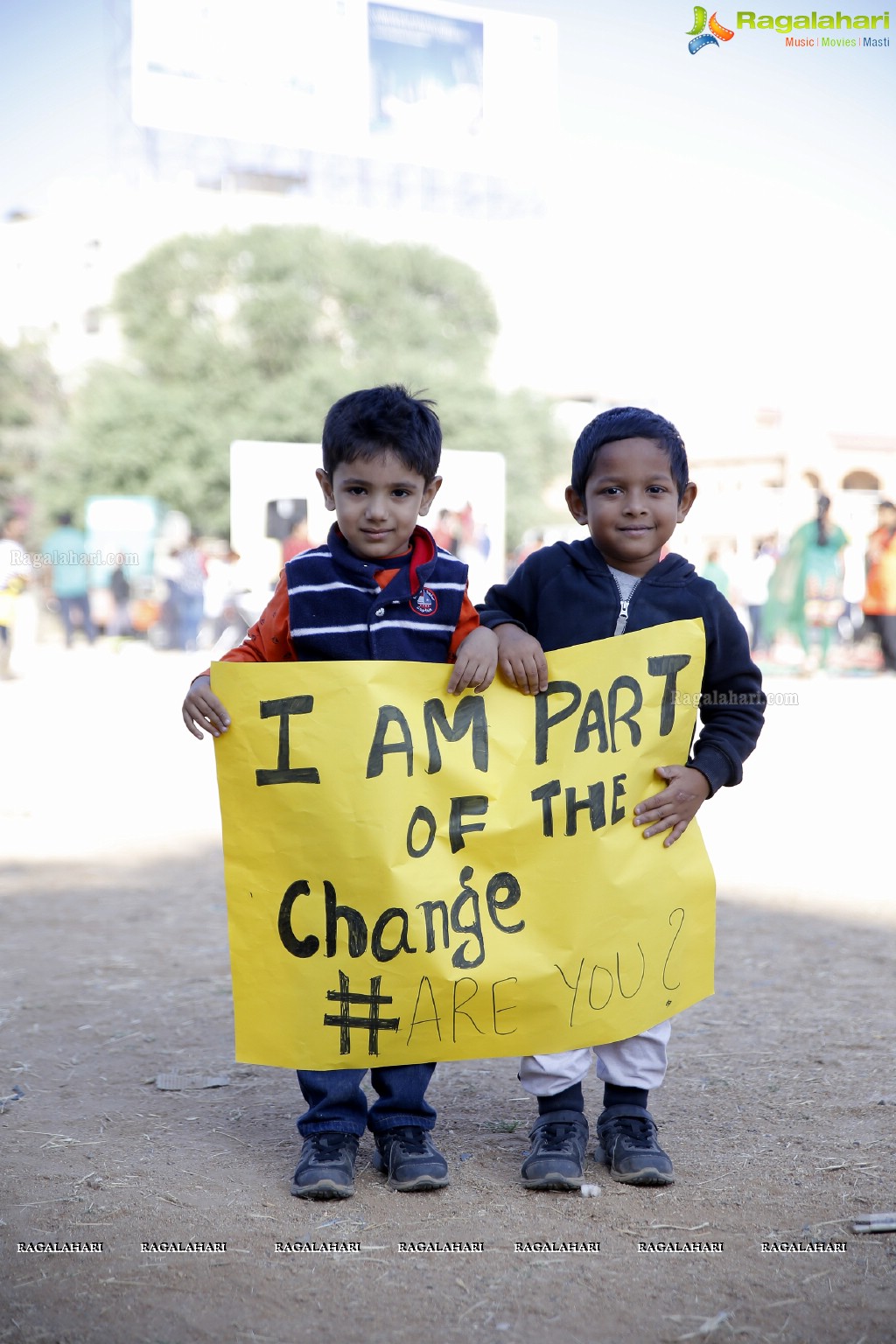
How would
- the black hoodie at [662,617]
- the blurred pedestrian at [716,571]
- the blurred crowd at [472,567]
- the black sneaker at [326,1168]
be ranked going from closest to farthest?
the black sneaker at [326,1168]
the black hoodie at [662,617]
the blurred crowd at [472,567]
the blurred pedestrian at [716,571]

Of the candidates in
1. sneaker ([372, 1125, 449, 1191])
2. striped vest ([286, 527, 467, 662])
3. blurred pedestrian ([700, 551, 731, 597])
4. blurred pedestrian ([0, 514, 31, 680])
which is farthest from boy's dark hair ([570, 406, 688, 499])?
blurred pedestrian ([700, 551, 731, 597])

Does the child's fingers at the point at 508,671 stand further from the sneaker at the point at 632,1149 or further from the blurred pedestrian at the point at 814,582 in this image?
the blurred pedestrian at the point at 814,582

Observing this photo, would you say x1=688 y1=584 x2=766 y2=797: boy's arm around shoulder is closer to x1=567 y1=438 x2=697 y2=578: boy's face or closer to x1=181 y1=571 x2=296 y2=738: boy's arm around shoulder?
x1=567 y1=438 x2=697 y2=578: boy's face

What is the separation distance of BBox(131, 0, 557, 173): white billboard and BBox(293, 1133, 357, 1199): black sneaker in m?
42.6

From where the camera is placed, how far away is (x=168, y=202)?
1820 inches

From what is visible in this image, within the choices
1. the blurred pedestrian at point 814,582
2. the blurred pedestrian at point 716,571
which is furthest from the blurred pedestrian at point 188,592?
the blurred pedestrian at point 814,582

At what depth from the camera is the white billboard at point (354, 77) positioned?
4147cm

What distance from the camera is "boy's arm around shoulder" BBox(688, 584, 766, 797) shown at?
2.98m

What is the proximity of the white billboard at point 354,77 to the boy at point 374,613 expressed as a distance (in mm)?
42020

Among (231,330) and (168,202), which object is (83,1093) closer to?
(231,330)

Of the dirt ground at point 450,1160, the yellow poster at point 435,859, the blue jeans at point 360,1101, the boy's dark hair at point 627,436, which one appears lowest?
the dirt ground at point 450,1160

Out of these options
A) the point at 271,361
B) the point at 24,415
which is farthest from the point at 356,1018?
the point at 24,415

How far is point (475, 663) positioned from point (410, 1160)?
1067 mm

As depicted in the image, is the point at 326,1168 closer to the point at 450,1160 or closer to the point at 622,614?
the point at 450,1160
